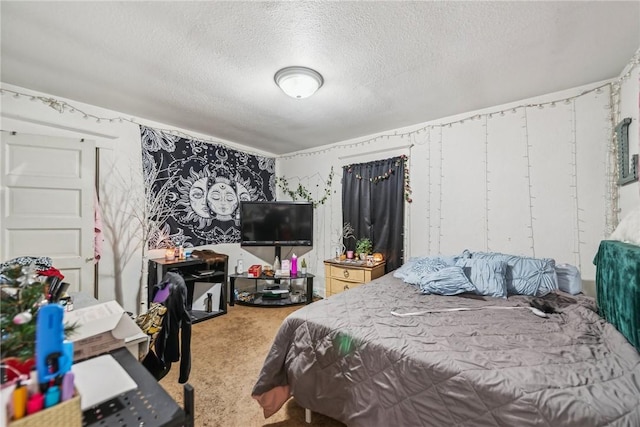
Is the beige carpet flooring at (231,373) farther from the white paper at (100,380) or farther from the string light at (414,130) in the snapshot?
the string light at (414,130)

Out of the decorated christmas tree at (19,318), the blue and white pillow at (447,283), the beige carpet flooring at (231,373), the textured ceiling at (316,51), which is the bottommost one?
the beige carpet flooring at (231,373)

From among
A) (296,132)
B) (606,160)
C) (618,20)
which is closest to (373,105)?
(296,132)

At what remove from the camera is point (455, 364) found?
117 cm

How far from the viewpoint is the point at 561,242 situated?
2.38 meters

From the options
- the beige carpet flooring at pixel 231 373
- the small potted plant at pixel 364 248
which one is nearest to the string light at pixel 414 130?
the small potted plant at pixel 364 248

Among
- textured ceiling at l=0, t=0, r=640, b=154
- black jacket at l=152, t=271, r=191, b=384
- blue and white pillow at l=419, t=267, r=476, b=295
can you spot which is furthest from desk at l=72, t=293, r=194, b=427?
blue and white pillow at l=419, t=267, r=476, b=295

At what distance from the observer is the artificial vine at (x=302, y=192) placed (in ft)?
13.3

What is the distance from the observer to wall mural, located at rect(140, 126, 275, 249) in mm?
3213

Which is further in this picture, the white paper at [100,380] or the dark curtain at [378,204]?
the dark curtain at [378,204]

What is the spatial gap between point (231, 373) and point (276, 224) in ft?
6.92

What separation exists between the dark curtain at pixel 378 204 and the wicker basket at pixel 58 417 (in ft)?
10.1

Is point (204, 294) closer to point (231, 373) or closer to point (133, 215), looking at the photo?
point (133, 215)

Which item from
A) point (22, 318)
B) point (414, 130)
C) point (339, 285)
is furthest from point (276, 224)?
point (22, 318)

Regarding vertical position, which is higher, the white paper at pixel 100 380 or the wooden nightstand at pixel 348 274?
the white paper at pixel 100 380
